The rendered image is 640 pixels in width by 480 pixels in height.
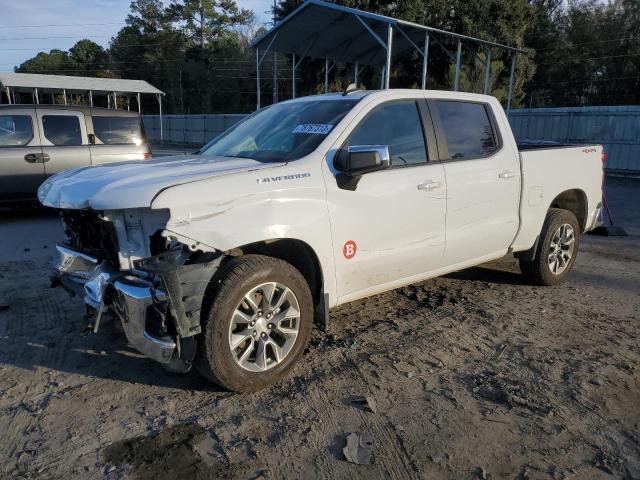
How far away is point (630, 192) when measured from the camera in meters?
14.1

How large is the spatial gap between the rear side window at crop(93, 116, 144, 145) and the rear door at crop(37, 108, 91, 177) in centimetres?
27

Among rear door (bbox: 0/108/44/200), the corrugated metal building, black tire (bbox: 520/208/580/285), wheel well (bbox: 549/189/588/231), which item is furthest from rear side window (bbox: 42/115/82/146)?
the corrugated metal building

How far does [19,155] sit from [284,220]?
734 centimetres

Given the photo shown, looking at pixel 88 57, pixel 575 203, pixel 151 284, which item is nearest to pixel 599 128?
pixel 575 203

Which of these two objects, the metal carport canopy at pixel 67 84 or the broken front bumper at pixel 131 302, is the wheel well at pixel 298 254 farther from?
the metal carport canopy at pixel 67 84

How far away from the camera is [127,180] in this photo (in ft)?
10.4

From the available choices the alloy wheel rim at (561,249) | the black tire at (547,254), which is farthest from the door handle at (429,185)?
the alloy wheel rim at (561,249)

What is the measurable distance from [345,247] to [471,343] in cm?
137

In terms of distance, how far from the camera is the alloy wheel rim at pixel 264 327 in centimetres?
328

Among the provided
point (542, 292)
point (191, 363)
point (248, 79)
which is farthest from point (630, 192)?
point (248, 79)

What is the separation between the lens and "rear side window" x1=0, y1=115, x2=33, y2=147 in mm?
8648

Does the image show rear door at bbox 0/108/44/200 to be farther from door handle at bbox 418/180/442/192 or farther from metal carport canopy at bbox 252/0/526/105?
metal carport canopy at bbox 252/0/526/105

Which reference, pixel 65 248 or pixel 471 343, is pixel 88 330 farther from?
pixel 471 343

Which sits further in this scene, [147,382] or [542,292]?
[542,292]
